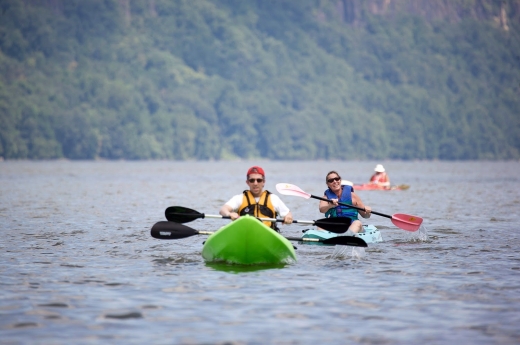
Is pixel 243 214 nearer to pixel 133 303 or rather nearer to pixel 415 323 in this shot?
pixel 133 303

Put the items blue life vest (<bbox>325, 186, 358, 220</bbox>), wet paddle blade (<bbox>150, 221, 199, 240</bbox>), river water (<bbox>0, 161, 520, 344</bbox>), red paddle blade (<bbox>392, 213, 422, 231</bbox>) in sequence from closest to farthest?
river water (<bbox>0, 161, 520, 344</bbox>), wet paddle blade (<bbox>150, 221, 199, 240</bbox>), blue life vest (<bbox>325, 186, 358, 220</bbox>), red paddle blade (<bbox>392, 213, 422, 231</bbox>)

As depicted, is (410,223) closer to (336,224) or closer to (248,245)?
(336,224)


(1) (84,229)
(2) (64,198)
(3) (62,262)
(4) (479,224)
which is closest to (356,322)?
(3) (62,262)

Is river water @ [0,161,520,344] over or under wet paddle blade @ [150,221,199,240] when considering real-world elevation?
under

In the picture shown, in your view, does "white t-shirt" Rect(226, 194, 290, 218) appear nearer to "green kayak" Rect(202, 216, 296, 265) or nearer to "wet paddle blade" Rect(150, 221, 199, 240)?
"green kayak" Rect(202, 216, 296, 265)

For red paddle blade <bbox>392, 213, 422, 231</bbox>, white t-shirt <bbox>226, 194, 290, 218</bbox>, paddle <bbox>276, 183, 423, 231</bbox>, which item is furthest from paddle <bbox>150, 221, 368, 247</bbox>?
red paddle blade <bbox>392, 213, 422, 231</bbox>

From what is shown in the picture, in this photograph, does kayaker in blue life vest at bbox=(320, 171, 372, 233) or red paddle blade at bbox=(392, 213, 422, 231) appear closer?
kayaker in blue life vest at bbox=(320, 171, 372, 233)

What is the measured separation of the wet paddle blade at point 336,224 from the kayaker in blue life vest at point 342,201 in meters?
1.10

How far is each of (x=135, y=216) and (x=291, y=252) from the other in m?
15.1

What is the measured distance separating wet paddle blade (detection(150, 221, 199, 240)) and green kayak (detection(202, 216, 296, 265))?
3.59 ft

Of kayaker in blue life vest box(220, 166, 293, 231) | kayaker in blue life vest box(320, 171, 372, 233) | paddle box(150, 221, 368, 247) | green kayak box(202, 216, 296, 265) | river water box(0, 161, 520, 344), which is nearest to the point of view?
river water box(0, 161, 520, 344)

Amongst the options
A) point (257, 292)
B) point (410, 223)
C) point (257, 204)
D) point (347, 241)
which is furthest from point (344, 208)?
point (257, 292)

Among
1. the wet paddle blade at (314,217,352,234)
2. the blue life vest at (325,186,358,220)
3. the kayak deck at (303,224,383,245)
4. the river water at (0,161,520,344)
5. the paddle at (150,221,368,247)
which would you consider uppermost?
the blue life vest at (325,186,358,220)

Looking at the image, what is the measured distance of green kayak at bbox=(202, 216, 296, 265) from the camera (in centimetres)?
1575
